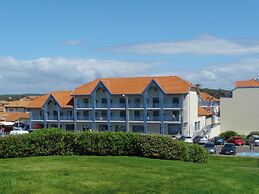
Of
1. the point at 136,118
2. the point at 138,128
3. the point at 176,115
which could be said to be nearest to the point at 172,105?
the point at 176,115

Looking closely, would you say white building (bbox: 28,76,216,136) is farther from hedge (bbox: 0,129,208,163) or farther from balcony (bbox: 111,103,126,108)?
hedge (bbox: 0,129,208,163)

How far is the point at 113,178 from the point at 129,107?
55822 mm

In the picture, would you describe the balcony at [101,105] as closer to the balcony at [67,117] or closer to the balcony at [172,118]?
the balcony at [67,117]

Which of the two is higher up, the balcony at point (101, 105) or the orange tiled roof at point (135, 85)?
the orange tiled roof at point (135, 85)

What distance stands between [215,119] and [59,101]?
3106 centimetres

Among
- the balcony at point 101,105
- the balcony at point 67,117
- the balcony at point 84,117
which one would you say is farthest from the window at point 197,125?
the balcony at point 67,117

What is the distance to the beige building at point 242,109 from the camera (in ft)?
232

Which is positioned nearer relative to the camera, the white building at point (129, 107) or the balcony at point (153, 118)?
the white building at point (129, 107)

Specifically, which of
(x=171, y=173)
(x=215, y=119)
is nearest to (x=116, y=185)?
(x=171, y=173)

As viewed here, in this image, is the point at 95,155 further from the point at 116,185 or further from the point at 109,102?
the point at 109,102

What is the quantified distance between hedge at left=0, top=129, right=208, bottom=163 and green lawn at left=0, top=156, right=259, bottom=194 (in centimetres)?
177

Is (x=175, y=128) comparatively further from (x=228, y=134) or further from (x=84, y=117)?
(x=84, y=117)

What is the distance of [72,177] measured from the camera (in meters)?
13.9

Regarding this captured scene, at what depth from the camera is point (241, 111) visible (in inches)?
2817
